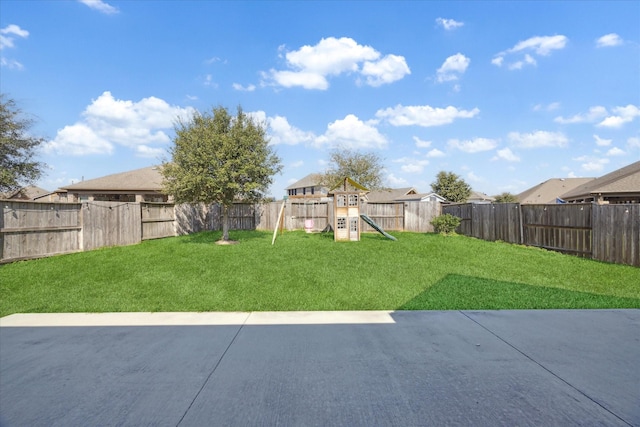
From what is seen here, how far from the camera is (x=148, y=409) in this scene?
2.63m

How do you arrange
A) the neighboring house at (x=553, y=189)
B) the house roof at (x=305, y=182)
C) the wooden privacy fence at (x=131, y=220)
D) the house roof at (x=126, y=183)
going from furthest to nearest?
the house roof at (x=305, y=182) → the neighboring house at (x=553, y=189) → the house roof at (x=126, y=183) → the wooden privacy fence at (x=131, y=220)

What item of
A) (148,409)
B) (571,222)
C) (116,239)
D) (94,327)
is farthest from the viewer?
(116,239)

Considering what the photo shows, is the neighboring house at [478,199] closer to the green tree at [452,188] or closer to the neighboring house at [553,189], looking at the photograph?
the green tree at [452,188]

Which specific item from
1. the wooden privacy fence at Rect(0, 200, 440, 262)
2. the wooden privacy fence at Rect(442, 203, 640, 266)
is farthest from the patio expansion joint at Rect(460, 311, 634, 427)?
the wooden privacy fence at Rect(0, 200, 440, 262)

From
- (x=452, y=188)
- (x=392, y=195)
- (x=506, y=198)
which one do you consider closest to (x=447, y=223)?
(x=452, y=188)

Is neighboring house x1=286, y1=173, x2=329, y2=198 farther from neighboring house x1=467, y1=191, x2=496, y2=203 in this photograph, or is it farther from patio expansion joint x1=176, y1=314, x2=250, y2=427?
patio expansion joint x1=176, y1=314, x2=250, y2=427

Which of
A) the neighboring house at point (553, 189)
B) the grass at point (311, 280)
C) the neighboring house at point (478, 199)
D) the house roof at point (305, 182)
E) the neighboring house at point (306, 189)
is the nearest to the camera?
the grass at point (311, 280)

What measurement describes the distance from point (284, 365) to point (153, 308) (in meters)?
3.46

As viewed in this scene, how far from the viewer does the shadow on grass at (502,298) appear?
5633 mm

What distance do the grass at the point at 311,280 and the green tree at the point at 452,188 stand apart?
36.0 metres

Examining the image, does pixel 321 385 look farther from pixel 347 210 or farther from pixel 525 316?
pixel 347 210

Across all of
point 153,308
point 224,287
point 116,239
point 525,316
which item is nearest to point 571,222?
point 525,316

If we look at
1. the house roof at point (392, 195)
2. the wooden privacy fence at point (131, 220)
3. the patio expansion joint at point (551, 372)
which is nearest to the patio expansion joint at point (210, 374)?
the patio expansion joint at point (551, 372)

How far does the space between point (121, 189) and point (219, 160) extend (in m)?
15.7
